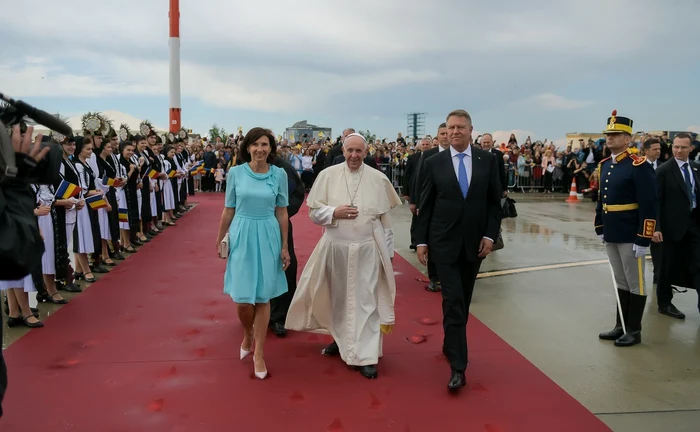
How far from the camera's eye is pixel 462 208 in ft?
13.9

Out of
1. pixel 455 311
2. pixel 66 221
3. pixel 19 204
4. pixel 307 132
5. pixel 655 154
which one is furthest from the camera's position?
pixel 307 132

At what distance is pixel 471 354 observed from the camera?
488 centimetres

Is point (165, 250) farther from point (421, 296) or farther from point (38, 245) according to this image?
point (38, 245)

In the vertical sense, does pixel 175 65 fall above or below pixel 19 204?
above

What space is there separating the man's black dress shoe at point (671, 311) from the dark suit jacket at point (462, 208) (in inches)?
120

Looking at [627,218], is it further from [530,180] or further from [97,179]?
[530,180]

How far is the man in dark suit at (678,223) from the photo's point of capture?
5.98 m

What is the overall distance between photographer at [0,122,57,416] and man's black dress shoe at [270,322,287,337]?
3.09 m

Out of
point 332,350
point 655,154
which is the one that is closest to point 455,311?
point 332,350

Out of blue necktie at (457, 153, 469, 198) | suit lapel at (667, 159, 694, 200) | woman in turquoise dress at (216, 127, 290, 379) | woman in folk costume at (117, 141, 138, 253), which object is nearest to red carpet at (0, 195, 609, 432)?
woman in turquoise dress at (216, 127, 290, 379)

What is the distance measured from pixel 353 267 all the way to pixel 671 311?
385 centimetres

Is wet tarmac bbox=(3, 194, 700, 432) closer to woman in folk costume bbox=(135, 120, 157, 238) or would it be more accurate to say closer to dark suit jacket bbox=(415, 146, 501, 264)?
dark suit jacket bbox=(415, 146, 501, 264)

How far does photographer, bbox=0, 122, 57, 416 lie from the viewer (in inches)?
87.1

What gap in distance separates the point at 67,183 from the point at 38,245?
177 inches
